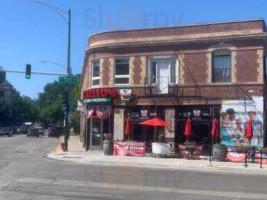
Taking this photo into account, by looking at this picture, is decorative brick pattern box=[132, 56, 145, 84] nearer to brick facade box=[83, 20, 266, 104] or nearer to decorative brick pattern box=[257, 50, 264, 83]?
brick facade box=[83, 20, 266, 104]

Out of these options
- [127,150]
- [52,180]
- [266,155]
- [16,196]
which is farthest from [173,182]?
[127,150]

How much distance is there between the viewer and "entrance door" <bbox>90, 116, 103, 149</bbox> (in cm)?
3275

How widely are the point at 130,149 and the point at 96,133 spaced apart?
5452 mm

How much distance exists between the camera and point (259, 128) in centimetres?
2753

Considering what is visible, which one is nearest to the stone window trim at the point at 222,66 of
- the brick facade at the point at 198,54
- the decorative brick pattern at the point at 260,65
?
the brick facade at the point at 198,54

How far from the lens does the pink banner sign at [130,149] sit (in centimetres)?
2778

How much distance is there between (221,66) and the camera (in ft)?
94.4

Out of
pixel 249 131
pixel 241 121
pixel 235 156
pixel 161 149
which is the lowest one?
pixel 235 156

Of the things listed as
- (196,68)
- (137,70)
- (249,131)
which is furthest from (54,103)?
(249,131)

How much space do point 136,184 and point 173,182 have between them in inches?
62.4

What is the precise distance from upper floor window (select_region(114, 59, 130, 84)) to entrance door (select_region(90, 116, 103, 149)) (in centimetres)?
327

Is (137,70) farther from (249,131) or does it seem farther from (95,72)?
(249,131)

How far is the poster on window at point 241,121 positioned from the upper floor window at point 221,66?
150cm

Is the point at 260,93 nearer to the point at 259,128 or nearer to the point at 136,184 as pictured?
the point at 259,128
